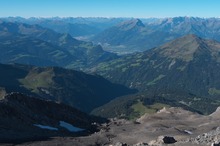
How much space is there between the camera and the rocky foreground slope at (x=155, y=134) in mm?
85162

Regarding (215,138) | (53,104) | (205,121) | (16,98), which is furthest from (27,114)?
(205,121)

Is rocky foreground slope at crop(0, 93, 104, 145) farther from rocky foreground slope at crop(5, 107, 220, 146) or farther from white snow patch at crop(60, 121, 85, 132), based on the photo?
rocky foreground slope at crop(5, 107, 220, 146)

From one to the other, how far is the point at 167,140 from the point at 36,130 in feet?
135

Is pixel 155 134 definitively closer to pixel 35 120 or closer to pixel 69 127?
pixel 69 127

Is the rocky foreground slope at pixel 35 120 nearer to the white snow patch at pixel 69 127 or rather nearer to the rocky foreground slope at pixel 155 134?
the white snow patch at pixel 69 127

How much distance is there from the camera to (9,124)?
110 m

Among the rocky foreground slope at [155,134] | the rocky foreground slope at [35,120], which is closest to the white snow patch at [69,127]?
the rocky foreground slope at [35,120]

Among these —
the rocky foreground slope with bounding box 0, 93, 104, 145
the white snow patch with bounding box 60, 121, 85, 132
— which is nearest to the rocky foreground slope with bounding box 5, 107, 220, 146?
the rocky foreground slope with bounding box 0, 93, 104, 145

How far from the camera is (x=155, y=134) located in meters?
131

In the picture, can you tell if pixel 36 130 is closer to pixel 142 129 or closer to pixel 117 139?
pixel 117 139

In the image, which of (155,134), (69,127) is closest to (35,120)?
(69,127)

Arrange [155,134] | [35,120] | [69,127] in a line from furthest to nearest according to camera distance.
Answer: [69,127], [155,134], [35,120]

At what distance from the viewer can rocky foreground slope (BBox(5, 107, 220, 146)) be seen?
85162 millimetres

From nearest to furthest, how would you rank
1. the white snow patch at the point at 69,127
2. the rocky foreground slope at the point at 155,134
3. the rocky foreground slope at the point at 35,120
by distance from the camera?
the rocky foreground slope at the point at 155,134
the rocky foreground slope at the point at 35,120
the white snow patch at the point at 69,127
